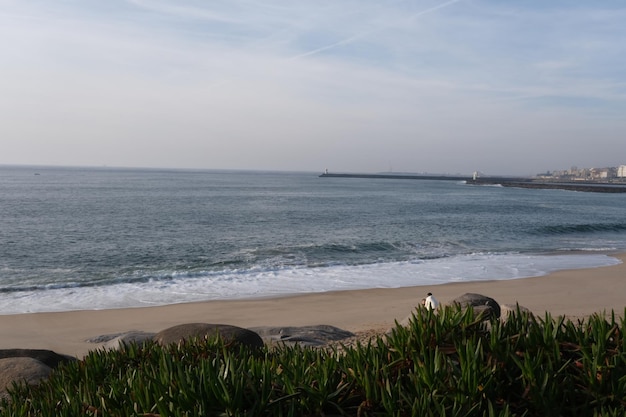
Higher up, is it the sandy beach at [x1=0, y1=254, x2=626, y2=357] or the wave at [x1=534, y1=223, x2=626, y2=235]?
the wave at [x1=534, y1=223, x2=626, y2=235]

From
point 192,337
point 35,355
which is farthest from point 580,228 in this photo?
point 192,337

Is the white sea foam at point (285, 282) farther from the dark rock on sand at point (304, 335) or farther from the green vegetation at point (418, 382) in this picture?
the green vegetation at point (418, 382)

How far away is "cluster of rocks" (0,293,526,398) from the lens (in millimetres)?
Result: 6824

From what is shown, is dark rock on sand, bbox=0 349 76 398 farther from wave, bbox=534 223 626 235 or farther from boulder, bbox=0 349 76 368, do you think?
wave, bbox=534 223 626 235

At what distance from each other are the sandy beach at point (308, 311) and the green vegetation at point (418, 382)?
9.88 m

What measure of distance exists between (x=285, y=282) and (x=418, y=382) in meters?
20.0

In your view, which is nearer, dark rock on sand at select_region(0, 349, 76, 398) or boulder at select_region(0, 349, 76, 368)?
dark rock on sand at select_region(0, 349, 76, 398)

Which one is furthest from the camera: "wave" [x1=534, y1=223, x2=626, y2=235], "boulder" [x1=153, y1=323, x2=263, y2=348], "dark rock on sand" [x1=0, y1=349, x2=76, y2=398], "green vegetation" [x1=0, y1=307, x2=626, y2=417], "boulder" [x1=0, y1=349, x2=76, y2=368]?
"wave" [x1=534, y1=223, x2=626, y2=235]

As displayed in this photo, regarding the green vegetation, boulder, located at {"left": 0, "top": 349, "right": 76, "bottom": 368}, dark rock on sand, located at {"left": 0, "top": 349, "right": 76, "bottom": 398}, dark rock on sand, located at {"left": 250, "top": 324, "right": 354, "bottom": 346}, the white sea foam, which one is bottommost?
the white sea foam

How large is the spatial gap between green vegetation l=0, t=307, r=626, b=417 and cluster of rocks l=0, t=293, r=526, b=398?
437 mm

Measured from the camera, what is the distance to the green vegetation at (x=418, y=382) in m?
3.35

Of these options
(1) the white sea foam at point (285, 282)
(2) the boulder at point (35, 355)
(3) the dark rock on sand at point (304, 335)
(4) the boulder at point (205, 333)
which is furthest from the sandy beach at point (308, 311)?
(4) the boulder at point (205, 333)

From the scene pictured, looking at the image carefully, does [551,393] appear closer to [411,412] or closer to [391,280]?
[411,412]

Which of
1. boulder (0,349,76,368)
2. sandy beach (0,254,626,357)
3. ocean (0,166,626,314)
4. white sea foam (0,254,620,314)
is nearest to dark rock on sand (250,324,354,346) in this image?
sandy beach (0,254,626,357)
